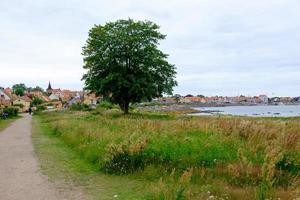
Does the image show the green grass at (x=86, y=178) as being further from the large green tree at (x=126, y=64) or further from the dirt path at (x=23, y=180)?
the large green tree at (x=126, y=64)

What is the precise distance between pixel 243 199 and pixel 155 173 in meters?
3.33

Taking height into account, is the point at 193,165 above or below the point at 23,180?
above

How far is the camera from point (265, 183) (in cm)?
984

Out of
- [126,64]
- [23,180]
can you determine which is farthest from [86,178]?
[126,64]

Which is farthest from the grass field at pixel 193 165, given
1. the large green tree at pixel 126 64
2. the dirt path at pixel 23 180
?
the large green tree at pixel 126 64

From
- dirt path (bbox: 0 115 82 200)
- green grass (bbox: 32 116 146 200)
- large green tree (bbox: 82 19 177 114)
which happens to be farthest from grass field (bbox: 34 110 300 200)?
large green tree (bbox: 82 19 177 114)

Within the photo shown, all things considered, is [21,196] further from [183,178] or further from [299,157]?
[299,157]

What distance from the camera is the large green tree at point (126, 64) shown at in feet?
169

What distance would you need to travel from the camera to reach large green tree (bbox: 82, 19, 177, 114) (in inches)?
2033

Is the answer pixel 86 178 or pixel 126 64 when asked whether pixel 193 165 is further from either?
pixel 126 64

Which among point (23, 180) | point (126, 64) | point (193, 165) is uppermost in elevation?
point (126, 64)

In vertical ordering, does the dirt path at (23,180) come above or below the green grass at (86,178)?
below

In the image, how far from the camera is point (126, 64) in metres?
54.0

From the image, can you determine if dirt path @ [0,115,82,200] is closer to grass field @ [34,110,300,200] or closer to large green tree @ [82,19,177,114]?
grass field @ [34,110,300,200]
